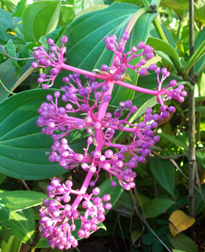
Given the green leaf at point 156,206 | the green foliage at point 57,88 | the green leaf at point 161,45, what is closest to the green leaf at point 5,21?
the green foliage at point 57,88

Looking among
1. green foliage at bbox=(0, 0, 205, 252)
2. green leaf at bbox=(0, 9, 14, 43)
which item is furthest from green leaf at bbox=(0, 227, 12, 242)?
green leaf at bbox=(0, 9, 14, 43)

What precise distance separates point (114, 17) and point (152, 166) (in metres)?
0.47

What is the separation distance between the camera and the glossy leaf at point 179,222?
724mm

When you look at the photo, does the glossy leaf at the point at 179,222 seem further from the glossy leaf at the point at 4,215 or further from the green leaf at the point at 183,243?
the glossy leaf at the point at 4,215

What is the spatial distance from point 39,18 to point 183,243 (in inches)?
28.8

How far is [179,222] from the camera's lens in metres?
0.74

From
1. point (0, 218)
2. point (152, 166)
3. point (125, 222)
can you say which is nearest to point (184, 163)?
point (152, 166)

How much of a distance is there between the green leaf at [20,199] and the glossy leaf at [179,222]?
397 millimetres

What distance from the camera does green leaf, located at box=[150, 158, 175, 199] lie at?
789 mm

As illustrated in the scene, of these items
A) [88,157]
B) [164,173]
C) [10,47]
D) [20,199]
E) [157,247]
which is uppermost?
[10,47]

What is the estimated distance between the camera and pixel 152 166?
32.8 inches

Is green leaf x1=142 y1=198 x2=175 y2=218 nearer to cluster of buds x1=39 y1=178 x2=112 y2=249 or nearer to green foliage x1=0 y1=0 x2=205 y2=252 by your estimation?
green foliage x1=0 y1=0 x2=205 y2=252

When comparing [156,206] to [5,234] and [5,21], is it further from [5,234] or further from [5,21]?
[5,21]

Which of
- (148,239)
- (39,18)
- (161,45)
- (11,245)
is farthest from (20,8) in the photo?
(148,239)
